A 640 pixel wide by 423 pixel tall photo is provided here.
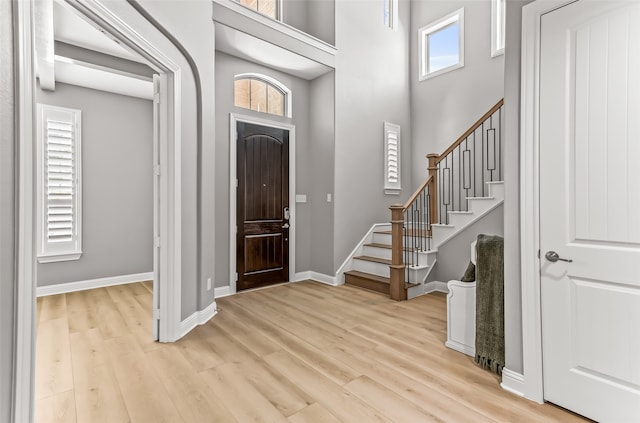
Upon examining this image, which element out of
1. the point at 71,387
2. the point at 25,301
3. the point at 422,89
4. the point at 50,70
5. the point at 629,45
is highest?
the point at 422,89

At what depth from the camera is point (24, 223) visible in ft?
4.42

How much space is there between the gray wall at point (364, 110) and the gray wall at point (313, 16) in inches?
5.1

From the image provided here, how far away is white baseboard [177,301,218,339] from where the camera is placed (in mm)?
3113

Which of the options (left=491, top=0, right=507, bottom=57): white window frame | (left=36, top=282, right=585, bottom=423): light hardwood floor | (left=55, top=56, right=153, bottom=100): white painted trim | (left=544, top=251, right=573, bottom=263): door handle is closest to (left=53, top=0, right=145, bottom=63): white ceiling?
(left=55, top=56, right=153, bottom=100): white painted trim

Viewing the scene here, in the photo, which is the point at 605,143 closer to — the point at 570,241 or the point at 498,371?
the point at 570,241

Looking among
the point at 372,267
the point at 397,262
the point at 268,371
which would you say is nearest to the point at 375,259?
the point at 372,267

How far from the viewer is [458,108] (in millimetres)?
5609

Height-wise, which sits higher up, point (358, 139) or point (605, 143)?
point (358, 139)

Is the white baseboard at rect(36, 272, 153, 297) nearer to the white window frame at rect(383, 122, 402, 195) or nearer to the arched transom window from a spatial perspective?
the arched transom window

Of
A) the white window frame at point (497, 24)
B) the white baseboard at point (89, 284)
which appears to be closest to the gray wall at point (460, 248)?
the white window frame at point (497, 24)

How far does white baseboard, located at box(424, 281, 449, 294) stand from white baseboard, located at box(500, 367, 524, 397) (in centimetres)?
237

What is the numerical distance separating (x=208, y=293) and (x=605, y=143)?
3479 millimetres

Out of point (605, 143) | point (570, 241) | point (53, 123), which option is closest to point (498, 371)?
point (570, 241)

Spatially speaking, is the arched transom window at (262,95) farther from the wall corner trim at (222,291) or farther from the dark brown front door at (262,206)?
the wall corner trim at (222,291)
